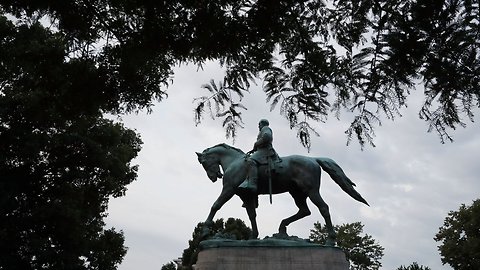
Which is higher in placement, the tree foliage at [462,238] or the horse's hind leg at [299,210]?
the tree foliage at [462,238]

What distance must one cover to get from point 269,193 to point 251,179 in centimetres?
47

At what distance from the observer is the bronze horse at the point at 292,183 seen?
1085cm

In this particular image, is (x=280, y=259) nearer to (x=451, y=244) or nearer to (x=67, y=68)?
(x=67, y=68)

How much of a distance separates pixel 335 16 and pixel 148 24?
1.55 metres

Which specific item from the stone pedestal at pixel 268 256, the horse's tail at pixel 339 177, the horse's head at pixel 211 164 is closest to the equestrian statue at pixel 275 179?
the horse's tail at pixel 339 177

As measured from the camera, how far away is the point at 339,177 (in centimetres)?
1104

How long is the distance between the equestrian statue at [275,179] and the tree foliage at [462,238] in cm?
1833

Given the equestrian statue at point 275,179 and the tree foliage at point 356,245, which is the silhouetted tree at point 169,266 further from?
the equestrian statue at point 275,179

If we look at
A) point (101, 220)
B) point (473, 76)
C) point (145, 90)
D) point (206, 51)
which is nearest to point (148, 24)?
point (206, 51)

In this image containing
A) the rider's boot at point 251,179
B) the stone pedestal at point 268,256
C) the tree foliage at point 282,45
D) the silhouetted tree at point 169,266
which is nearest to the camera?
the tree foliage at point 282,45

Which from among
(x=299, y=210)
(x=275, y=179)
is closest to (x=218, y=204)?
(x=275, y=179)

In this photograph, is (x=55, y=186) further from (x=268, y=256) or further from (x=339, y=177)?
(x=339, y=177)

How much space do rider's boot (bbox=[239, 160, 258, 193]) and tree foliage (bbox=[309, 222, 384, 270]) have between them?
28671 millimetres

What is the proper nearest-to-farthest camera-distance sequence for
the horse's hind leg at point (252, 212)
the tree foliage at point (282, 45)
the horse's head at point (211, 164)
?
the tree foliage at point (282, 45) < the horse's hind leg at point (252, 212) < the horse's head at point (211, 164)
